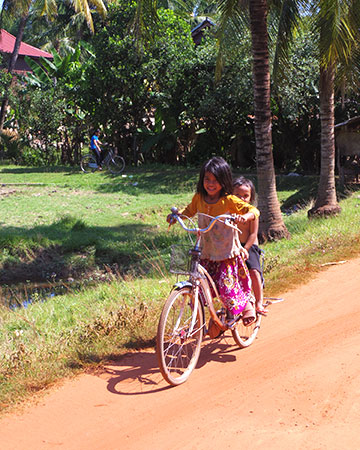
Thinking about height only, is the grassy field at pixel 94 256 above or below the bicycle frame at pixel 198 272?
below

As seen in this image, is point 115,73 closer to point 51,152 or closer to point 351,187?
point 51,152

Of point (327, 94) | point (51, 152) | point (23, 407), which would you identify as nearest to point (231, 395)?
point (23, 407)

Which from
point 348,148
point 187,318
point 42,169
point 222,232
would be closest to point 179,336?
point 187,318

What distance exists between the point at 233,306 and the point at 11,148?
86.2ft

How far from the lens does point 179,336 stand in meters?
4.57

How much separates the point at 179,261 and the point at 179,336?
62cm

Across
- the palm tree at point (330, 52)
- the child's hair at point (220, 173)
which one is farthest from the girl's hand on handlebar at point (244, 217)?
the palm tree at point (330, 52)

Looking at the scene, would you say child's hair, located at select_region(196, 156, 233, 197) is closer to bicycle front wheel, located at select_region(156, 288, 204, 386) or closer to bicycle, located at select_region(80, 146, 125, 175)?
bicycle front wheel, located at select_region(156, 288, 204, 386)

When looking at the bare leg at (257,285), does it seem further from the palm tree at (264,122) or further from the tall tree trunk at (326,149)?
the tall tree trunk at (326,149)

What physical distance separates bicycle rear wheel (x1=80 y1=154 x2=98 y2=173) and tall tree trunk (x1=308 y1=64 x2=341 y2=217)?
13.4 meters

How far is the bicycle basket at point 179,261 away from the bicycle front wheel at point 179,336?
0.16 metres

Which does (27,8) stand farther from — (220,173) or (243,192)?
(220,173)

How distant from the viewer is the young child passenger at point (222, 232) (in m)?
4.91

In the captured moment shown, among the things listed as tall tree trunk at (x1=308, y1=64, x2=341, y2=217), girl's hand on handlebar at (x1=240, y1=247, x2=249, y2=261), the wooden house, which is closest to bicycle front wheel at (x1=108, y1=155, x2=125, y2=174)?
the wooden house
